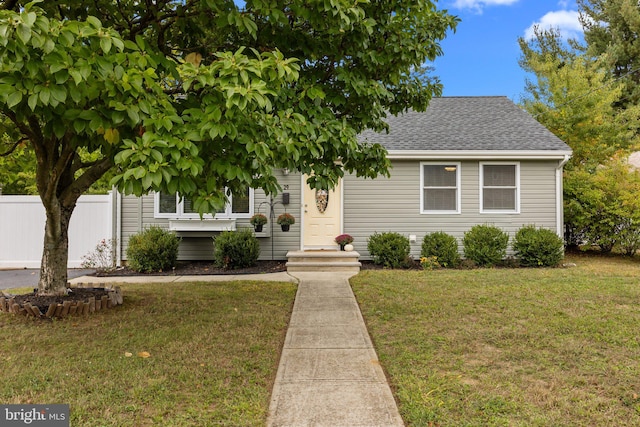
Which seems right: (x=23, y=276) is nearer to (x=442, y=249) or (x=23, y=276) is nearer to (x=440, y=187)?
(x=442, y=249)

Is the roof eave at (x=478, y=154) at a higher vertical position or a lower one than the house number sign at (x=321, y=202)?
higher

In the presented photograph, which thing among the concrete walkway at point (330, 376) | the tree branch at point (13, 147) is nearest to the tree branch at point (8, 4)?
the tree branch at point (13, 147)

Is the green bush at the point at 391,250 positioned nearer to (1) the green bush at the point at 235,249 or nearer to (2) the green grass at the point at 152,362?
(1) the green bush at the point at 235,249

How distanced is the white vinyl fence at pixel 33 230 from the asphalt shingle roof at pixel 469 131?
6740mm

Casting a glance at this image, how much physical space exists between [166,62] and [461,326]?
380 centimetres

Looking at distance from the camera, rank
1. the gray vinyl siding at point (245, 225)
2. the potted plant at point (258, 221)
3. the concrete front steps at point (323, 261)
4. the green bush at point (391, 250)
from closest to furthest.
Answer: the concrete front steps at point (323, 261) → the green bush at point (391, 250) → the potted plant at point (258, 221) → the gray vinyl siding at point (245, 225)

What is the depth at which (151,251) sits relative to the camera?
27.3 ft

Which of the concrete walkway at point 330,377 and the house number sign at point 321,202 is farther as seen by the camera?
the house number sign at point 321,202

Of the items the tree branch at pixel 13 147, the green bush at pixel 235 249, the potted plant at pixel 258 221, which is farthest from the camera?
the potted plant at pixel 258 221

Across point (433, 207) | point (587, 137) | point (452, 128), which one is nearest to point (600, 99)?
point (587, 137)

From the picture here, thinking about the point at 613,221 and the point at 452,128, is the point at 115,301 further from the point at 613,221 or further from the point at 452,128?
the point at 613,221

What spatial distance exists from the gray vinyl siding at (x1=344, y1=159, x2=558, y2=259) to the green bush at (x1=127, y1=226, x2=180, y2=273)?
4.01 metres

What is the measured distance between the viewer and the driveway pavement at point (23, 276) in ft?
23.6

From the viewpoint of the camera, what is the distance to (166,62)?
291 centimetres
